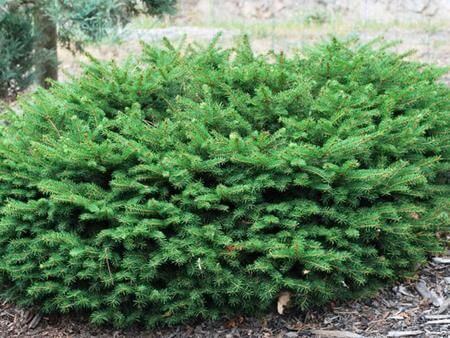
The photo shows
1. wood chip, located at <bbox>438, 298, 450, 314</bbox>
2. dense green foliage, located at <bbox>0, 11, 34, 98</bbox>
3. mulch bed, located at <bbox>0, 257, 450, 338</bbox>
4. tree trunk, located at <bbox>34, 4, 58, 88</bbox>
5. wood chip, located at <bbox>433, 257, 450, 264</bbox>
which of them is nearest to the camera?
mulch bed, located at <bbox>0, 257, 450, 338</bbox>

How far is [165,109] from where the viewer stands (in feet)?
12.2

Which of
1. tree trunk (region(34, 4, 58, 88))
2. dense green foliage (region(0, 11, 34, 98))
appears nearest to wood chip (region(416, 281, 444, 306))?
tree trunk (region(34, 4, 58, 88))

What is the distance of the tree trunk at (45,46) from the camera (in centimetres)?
635

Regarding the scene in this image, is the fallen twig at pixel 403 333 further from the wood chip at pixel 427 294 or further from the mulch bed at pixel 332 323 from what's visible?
the wood chip at pixel 427 294

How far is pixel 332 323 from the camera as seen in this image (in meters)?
3.14

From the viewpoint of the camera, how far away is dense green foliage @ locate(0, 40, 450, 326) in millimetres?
2977

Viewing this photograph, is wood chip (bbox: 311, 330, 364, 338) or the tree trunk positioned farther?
the tree trunk

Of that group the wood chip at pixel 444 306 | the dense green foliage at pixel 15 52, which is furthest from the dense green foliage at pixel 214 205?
the dense green foliage at pixel 15 52

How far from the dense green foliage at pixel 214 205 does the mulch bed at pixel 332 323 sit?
9 cm

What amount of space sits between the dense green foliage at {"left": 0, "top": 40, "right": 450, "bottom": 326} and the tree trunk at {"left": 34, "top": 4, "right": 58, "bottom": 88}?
3.03m

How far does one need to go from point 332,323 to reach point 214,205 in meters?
0.86

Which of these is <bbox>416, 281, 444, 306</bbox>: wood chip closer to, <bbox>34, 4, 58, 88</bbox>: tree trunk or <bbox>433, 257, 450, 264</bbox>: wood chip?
<bbox>433, 257, 450, 264</bbox>: wood chip

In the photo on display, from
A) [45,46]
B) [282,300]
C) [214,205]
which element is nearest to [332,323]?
[282,300]

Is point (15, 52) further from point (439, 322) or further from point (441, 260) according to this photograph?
point (439, 322)
